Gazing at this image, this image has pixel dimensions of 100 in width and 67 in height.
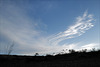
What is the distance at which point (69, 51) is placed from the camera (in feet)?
35.3

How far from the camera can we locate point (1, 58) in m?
7.04

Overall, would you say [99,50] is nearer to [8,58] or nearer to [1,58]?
[8,58]

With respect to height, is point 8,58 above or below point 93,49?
below

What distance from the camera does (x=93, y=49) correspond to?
977 cm

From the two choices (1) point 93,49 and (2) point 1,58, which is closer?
(2) point 1,58

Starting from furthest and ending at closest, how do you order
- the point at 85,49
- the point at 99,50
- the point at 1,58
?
the point at 85,49 < the point at 99,50 < the point at 1,58

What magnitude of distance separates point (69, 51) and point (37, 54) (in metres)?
4.29

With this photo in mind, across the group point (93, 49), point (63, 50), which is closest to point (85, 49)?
point (93, 49)

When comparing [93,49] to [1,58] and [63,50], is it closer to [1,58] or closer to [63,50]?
[63,50]

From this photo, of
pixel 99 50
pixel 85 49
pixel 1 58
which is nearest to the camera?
pixel 1 58

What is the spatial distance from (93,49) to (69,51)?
2.91 metres

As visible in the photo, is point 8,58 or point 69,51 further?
point 69,51

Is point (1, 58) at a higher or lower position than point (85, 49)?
lower

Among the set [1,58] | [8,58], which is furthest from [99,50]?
[1,58]
